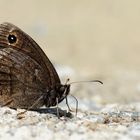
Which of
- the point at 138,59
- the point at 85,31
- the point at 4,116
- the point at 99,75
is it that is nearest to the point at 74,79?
the point at 99,75

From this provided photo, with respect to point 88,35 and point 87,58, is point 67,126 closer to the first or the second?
point 87,58

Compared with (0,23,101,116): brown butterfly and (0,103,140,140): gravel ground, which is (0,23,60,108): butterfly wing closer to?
(0,23,101,116): brown butterfly

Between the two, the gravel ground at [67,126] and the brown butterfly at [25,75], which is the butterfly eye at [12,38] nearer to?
the brown butterfly at [25,75]

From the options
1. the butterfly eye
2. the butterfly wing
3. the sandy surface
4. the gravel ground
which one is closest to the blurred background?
the sandy surface

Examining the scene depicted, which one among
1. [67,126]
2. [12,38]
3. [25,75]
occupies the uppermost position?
[12,38]

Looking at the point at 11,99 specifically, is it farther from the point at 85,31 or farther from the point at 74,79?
the point at 85,31

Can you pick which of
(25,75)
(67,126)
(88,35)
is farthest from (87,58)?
(67,126)

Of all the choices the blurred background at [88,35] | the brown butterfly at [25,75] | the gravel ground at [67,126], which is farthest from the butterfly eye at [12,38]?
the blurred background at [88,35]
